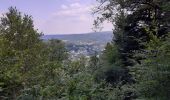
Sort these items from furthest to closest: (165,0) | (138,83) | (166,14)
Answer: (166,14)
(165,0)
(138,83)

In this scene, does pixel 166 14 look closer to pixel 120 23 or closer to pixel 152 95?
pixel 120 23

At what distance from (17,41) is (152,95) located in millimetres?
23187

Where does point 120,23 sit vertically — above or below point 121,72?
above

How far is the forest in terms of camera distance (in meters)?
11.4

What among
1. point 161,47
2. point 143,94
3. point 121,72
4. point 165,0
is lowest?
point 121,72

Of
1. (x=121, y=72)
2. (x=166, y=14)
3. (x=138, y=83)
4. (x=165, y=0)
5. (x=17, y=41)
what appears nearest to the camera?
(x=138, y=83)

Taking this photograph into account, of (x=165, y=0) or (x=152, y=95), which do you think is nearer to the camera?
(x=152, y=95)

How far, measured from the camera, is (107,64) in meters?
30.8

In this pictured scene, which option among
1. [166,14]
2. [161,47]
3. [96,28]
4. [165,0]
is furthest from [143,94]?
[96,28]

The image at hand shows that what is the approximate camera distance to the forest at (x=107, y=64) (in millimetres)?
11430

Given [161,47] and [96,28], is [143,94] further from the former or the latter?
[96,28]

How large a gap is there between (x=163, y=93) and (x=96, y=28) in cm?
1744

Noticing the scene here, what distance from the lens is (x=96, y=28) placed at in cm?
2845

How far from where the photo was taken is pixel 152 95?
37.7 ft
